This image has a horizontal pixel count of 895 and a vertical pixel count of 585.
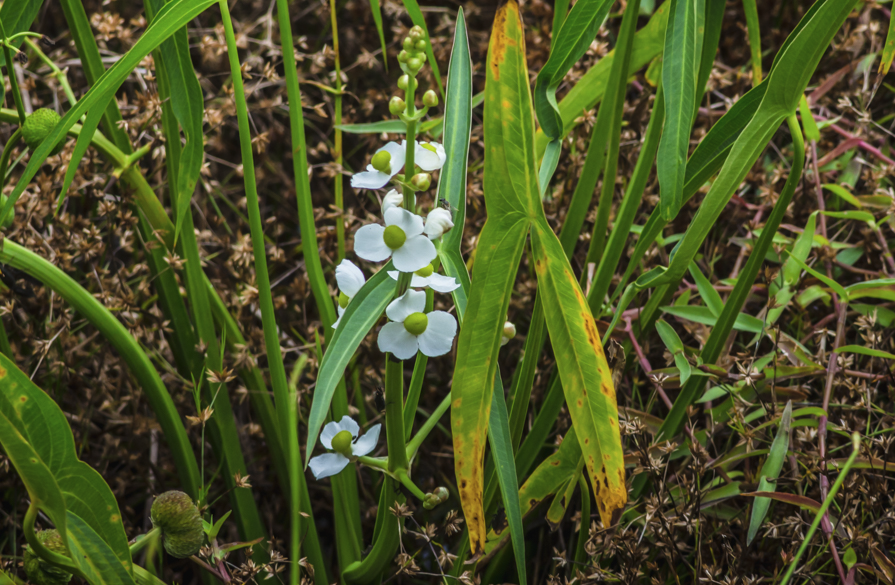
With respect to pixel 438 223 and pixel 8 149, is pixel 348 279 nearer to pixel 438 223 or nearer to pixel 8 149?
pixel 438 223

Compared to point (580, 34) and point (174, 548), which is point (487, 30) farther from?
point (174, 548)

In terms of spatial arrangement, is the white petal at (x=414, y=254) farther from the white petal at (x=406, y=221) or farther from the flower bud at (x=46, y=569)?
the flower bud at (x=46, y=569)

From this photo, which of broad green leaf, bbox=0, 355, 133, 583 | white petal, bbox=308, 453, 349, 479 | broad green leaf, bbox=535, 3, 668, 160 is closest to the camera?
broad green leaf, bbox=0, 355, 133, 583

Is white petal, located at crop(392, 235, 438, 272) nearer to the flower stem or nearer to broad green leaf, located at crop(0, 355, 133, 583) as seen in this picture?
the flower stem

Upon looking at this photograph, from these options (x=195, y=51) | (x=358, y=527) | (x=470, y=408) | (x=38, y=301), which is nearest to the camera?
(x=470, y=408)

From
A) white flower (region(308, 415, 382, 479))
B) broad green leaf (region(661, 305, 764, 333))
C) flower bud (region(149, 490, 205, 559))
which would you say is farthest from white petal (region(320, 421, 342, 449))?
broad green leaf (region(661, 305, 764, 333))

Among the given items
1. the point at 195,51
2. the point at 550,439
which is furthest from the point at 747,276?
the point at 195,51

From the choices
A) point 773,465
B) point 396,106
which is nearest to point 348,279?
point 396,106
